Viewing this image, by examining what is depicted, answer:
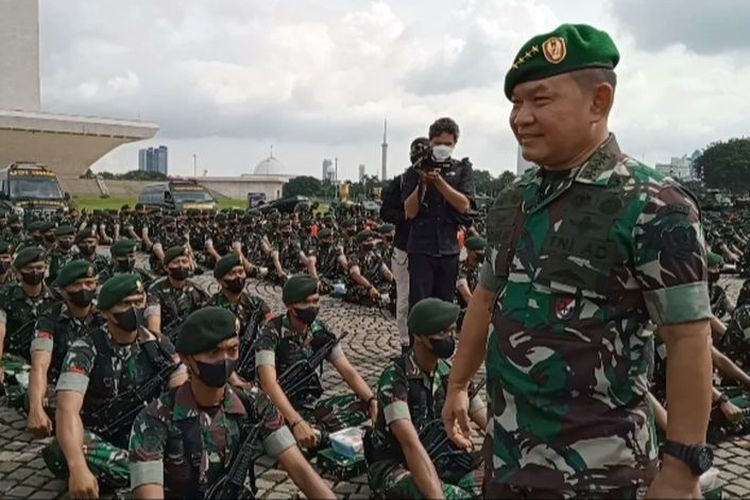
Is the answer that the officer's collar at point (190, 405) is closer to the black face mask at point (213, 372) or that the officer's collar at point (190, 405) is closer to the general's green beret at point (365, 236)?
the black face mask at point (213, 372)

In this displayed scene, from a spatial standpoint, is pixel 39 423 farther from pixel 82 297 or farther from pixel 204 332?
pixel 204 332

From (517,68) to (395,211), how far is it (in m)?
4.08

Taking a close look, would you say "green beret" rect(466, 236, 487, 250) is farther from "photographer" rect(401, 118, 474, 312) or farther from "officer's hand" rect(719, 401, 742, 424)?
"officer's hand" rect(719, 401, 742, 424)

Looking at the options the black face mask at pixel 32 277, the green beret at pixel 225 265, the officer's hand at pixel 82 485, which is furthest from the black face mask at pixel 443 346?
the black face mask at pixel 32 277

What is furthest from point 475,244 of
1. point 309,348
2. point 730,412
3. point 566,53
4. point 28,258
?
point 566,53

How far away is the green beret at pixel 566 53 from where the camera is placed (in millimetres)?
1793

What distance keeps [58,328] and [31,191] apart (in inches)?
727

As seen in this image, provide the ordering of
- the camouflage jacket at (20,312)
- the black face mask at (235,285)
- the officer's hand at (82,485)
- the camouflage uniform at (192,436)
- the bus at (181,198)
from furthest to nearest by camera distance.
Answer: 1. the bus at (181,198)
2. the camouflage jacket at (20,312)
3. the black face mask at (235,285)
4. the officer's hand at (82,485)
5. the camouflage uniform at (192,436)

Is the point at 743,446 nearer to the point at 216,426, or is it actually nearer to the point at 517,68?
the point at 216,426

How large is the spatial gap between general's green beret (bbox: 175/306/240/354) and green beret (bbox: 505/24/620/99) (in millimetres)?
1953

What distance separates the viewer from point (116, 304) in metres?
4.42

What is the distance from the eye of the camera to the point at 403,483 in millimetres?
3699

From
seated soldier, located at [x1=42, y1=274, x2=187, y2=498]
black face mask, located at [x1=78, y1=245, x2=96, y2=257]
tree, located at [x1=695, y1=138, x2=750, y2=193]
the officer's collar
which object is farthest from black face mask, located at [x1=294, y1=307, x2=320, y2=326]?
tree, located at [x1=695, y1=138, x2=750, y2=193]

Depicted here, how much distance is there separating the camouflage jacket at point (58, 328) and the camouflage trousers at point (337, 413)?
62.3 inches
